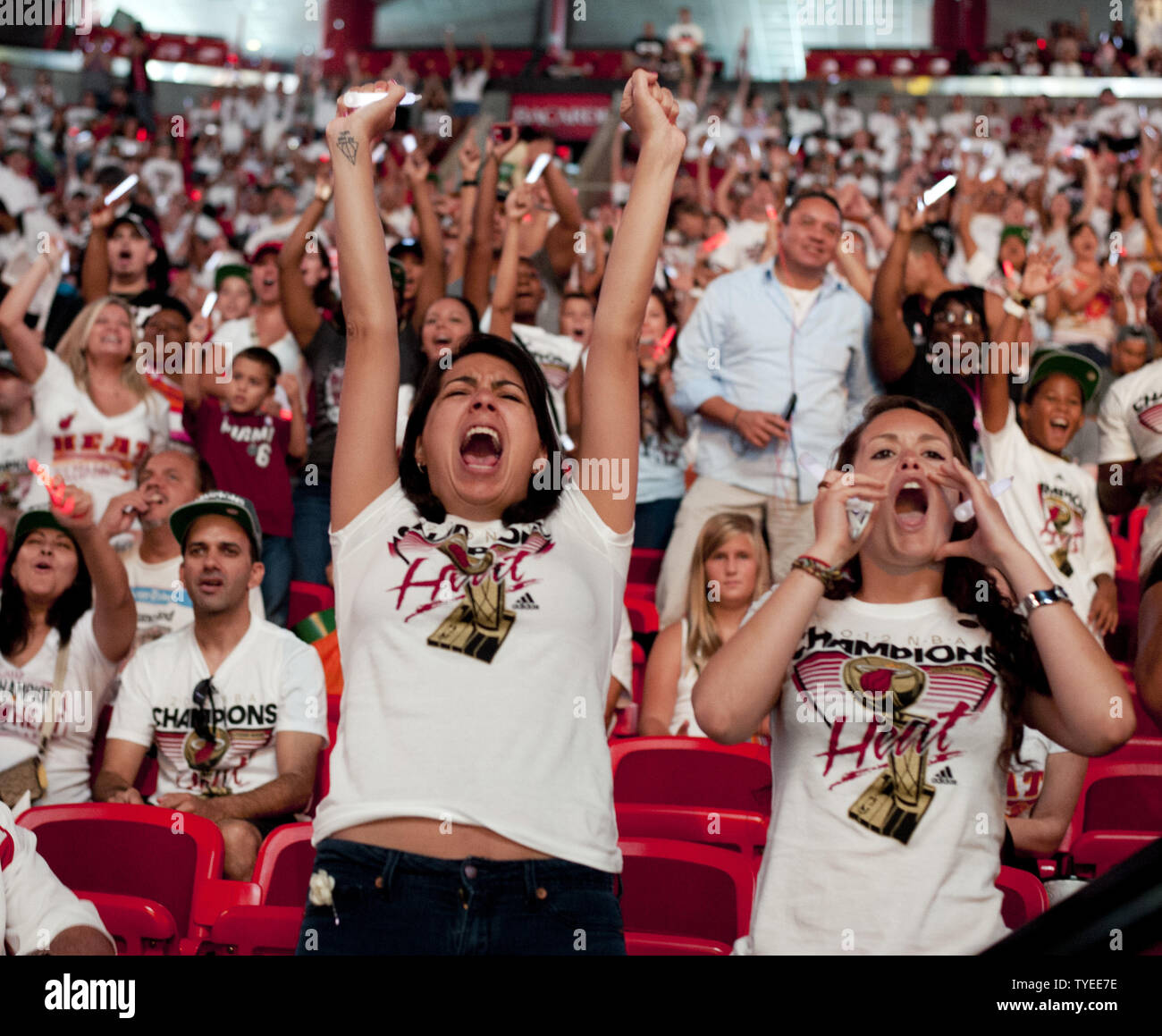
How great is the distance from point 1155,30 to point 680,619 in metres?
14.5

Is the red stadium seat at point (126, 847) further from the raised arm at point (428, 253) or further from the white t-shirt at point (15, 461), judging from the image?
the raised arm at point (428, 253)

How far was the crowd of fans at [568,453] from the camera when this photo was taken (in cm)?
207

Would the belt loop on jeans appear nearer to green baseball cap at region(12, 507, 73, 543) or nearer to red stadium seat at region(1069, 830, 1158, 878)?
red stadium seat at region(1069, 830, 1158, 878)

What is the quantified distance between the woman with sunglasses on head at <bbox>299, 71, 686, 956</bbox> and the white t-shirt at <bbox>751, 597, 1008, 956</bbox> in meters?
0.29

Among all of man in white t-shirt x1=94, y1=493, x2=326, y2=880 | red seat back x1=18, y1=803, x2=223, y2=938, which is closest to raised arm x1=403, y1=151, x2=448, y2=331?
man in white t-shirt x1=94, y1=493, x2=326, y2=880

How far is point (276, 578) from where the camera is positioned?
4551 mm

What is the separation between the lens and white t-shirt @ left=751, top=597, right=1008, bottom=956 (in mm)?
1896

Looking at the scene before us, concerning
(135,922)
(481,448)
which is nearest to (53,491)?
(135,922)

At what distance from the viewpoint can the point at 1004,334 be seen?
12.8ft

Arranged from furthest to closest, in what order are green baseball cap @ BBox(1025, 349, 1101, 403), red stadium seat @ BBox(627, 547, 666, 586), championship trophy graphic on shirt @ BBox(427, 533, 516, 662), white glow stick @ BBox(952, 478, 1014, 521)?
red stadium seat @ BBox(627, 547, 666, 586) < green baseball cap @ BBox(1025, 349, 1101, 403) < white glow stick @ BBox(952, 478, 1014, 521) < championship trophy graphic on shirt @ BBox(427, 533, 516, 662)

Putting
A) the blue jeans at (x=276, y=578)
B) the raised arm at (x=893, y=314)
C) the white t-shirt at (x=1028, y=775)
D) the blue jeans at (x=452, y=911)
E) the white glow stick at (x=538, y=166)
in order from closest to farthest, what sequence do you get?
the blue jeans at (x=452, y=911)
the white t-shirt at (x=1028, y=775)
the raised arm at (x=893, y=314)
the blue jeans at (x=276, y=578)
the white glow stick at (x=538, y=166)

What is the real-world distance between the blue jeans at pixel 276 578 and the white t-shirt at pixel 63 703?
86cm

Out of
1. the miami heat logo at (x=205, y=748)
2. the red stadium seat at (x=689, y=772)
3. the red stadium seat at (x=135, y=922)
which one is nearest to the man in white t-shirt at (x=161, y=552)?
the miami heat logo at (x=205, y=748)
